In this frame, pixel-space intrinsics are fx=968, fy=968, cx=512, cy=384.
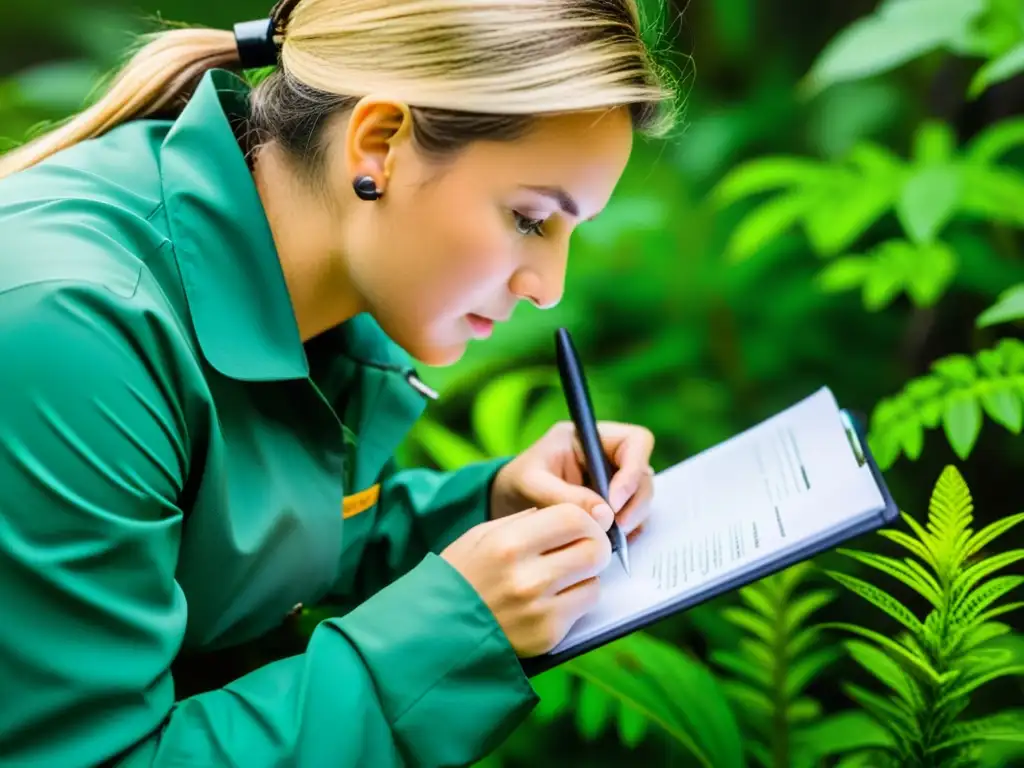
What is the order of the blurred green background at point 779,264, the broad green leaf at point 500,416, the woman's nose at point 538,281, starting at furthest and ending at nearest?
the broad green leaf at point 500,416
the blurred green background at point 779,264
the woman's nose at point 538,281

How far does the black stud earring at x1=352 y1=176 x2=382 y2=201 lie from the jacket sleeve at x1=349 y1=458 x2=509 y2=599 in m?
0.34

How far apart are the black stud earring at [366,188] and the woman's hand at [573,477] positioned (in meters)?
0.29

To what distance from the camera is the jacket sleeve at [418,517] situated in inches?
38.4

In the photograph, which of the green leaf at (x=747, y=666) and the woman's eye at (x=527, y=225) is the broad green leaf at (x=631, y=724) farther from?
the woman's eye at (x=527, y=225)

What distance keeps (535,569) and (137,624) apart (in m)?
0.26

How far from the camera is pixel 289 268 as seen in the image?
2.73 feet

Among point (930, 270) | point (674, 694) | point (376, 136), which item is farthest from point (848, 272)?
point (376, 136)

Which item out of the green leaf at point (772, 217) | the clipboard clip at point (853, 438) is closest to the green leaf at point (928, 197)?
the green leaf at point (772, 217)

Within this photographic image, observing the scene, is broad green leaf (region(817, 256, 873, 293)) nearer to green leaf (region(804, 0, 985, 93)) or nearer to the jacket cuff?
green leaf (region(804, 0, 985, 93))

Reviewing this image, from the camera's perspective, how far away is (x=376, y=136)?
2.36 ft

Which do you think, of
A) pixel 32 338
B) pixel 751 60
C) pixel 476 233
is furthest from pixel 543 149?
pixel 751 60

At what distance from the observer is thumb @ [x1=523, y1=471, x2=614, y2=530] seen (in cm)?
76

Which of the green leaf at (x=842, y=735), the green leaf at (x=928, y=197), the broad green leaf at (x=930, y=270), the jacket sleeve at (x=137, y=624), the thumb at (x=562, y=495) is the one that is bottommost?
the green leaf at (x=842, y=735)

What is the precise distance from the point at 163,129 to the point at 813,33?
1504 mm
